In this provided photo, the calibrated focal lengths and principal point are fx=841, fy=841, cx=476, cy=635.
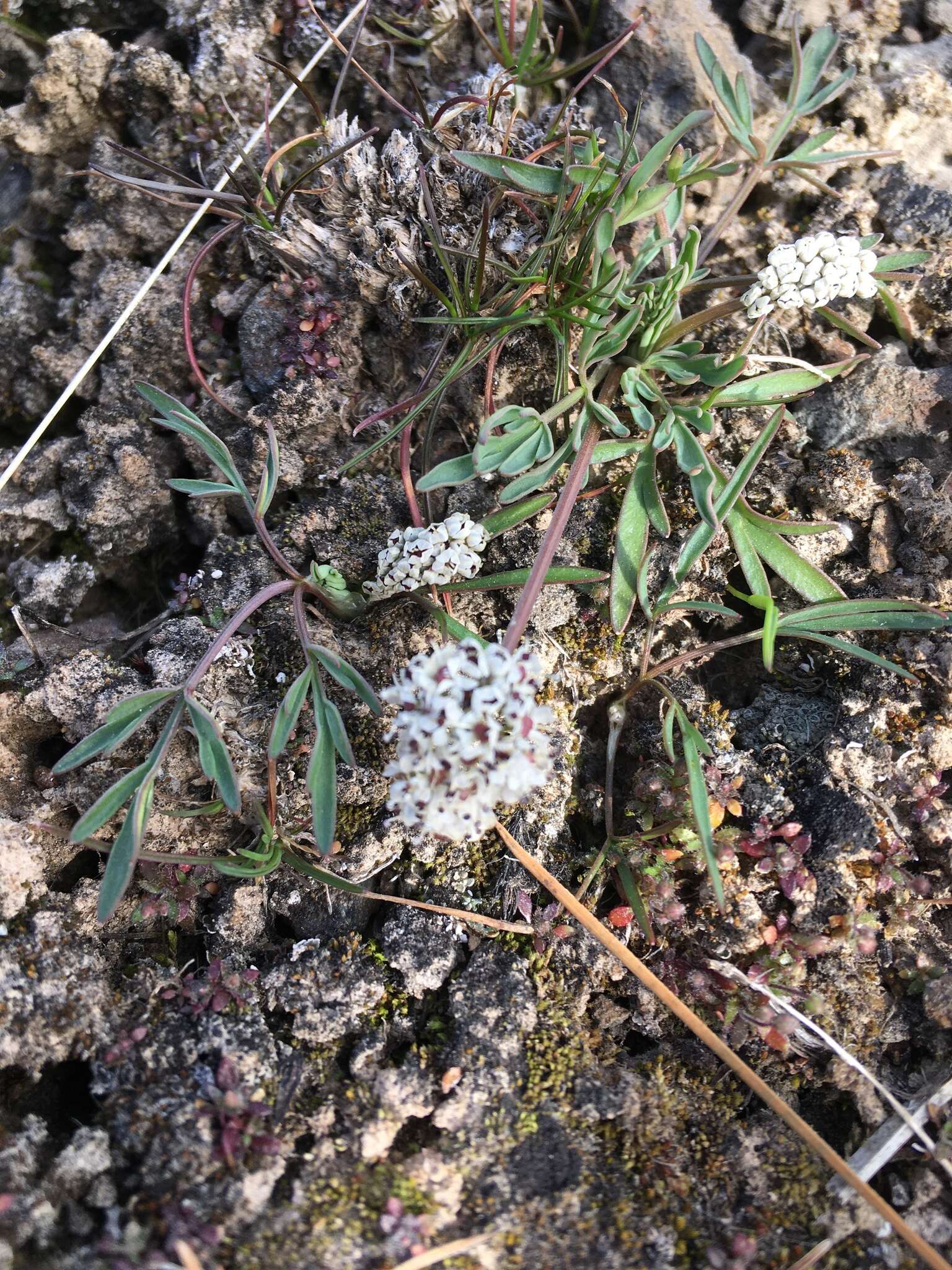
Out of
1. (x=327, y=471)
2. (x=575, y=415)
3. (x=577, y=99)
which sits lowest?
(x=327, y=471)

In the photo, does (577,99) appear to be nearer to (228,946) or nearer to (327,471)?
(327,471)

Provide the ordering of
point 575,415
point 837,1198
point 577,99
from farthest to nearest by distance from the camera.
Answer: point 577,99
point 575,415
point 837,1198

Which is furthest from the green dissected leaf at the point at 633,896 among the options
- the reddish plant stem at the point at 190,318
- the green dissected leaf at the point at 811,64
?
the green dissected leaf at the point at 811,64

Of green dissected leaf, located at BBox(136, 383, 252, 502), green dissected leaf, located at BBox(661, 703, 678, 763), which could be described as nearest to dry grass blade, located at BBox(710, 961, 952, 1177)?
green dissected leaf, located at BBox(661, 703, 678, 763)

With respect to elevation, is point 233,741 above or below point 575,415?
below

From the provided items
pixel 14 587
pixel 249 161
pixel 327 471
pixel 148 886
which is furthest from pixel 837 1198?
pixel 249 161

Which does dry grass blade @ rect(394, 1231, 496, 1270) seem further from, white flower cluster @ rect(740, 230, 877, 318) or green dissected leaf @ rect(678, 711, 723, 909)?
white flower cluster @ rect(740, 230, 877, 318)

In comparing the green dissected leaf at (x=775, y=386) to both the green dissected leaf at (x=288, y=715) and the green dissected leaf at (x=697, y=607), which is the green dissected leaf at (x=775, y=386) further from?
the green dissected leaf at (x=288, y=715)
